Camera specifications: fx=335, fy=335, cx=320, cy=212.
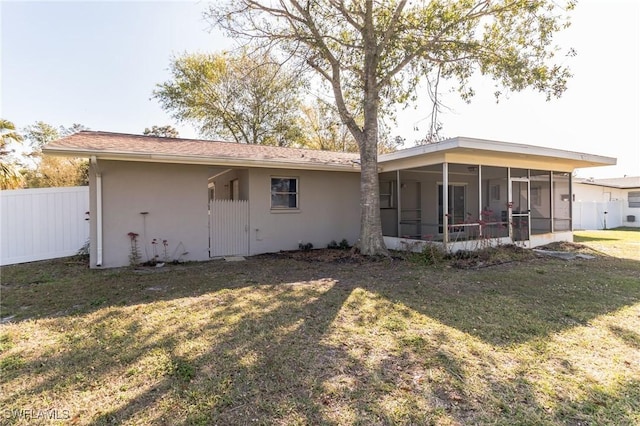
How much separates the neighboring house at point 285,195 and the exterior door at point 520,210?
0.12 feet

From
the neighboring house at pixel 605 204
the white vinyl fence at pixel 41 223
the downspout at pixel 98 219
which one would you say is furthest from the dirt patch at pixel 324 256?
the neighboring house at pixel 605 204

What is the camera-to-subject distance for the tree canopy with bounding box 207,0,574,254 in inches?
353

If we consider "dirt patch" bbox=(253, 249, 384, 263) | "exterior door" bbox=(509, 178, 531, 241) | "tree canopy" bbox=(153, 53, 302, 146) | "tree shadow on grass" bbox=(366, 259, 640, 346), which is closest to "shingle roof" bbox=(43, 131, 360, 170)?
"dirt patch" bbox=(253, 249, 384, 263)

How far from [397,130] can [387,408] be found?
34.0 feet

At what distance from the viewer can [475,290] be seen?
5.72 meters

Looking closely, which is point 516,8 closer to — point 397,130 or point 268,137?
point 397,130

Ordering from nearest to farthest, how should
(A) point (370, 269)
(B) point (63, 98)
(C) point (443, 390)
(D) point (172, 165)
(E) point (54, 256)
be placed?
(C) point (443, 390), (A) point (370, 269), (D) point (172, 165), (E) point (54, 256), (B) point (63, 98)

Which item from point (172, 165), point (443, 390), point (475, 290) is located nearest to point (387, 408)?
point (443, 390)

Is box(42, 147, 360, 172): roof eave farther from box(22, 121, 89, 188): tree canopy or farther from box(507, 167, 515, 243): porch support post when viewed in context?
box(22, 121, 89, 188): tree canopy

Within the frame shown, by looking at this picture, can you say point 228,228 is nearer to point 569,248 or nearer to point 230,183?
point 230,183

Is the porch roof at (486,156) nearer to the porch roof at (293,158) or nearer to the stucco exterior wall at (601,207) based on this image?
the porch roof at (293,158)

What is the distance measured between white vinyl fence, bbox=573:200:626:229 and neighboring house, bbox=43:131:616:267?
997 cm

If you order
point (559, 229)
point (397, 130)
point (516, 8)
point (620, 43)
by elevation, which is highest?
point (516, 8)

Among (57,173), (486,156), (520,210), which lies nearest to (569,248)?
(520,210)
